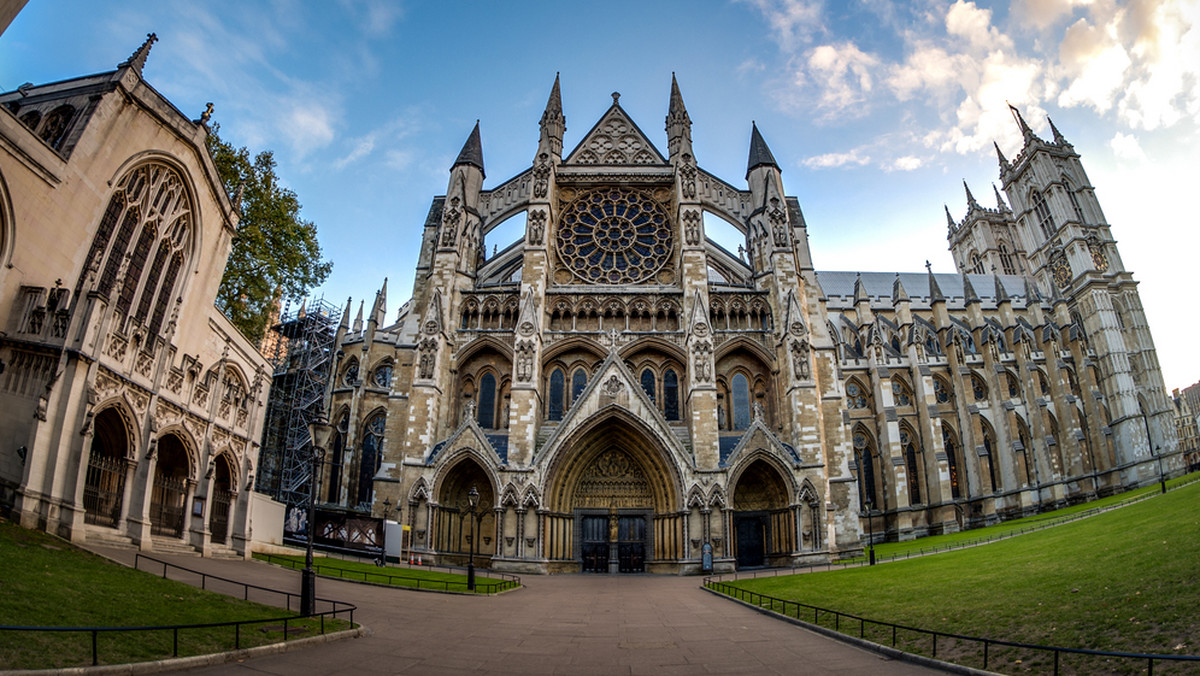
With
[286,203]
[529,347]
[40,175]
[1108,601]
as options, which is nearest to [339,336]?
[286,203]

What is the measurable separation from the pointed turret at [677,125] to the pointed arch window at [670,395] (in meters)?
11.9

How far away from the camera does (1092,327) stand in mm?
51969

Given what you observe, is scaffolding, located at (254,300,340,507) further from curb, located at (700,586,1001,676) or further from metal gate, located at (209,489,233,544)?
curb, located at (700,586,1001,676)

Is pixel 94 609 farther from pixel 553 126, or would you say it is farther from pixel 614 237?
pixel 553 126

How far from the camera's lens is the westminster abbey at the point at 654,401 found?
25797mm

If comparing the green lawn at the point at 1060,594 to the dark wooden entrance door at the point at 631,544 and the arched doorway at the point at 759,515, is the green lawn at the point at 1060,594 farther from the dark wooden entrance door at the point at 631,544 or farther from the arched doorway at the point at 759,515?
the dark wooden entrance door at the point at 631,544

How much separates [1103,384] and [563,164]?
47594mm

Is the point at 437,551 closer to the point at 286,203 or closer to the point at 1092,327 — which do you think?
the point at 286,203

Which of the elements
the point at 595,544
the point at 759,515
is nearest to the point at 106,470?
the point at 595,544

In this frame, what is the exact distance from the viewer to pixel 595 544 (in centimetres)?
2695

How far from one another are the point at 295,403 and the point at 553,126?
22710mm

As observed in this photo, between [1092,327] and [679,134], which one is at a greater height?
[679,134]

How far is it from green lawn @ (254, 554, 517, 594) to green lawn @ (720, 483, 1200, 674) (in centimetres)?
800

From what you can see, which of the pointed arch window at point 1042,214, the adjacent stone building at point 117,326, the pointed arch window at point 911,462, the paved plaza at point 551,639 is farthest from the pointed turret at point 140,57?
the pointed arch window at point 1042,214
